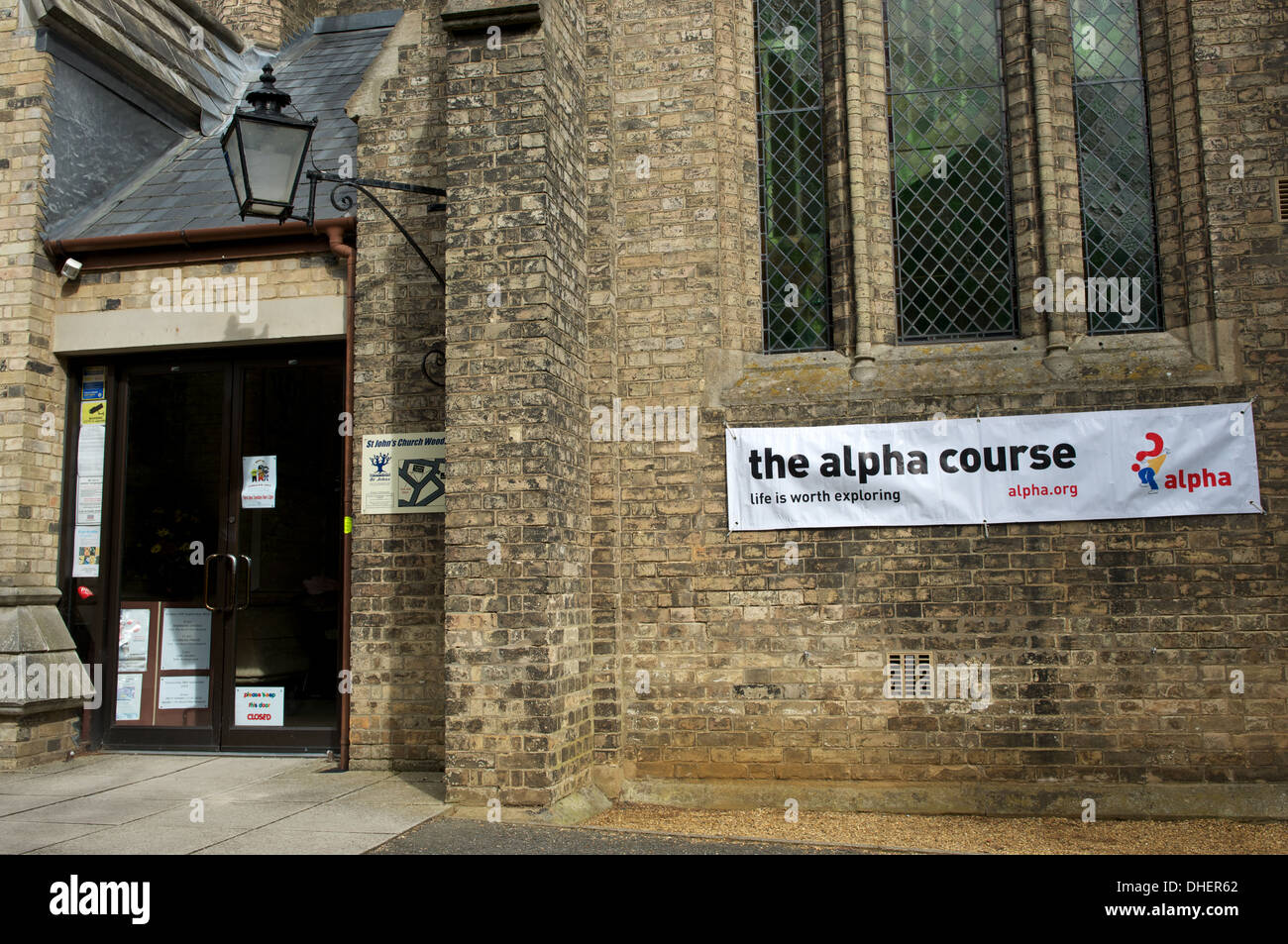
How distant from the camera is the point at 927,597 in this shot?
6.99 meters

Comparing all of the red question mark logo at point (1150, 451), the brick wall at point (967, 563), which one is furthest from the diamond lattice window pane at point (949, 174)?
the red question mark logo at point (1150, 451)

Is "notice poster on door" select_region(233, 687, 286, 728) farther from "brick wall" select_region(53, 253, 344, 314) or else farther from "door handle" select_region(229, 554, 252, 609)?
"brick wall" select_region(53, 253, 344, 314)

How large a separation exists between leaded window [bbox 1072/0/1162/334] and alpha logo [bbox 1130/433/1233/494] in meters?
0.92

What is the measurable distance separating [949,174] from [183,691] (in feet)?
23.5

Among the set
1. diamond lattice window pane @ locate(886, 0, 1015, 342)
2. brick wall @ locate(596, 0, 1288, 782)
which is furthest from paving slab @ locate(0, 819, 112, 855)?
diamond lattice window pane @ locate(886, 0, 1015, 342)

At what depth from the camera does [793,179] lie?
25.4ft

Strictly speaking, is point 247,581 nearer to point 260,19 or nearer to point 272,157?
point 272,157

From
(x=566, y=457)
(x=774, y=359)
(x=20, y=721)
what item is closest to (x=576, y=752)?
(x=566, y=457)

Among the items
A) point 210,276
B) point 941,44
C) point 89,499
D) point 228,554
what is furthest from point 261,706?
point 941,44

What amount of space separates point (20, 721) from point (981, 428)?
284 inches

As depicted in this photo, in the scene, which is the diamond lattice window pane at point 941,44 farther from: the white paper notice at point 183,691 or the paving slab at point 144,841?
the white paper notice at point 183,691

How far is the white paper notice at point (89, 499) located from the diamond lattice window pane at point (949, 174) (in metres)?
6.53

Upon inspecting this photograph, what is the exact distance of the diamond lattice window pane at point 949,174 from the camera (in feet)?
24.3

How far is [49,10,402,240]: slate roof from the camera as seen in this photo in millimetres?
8430
